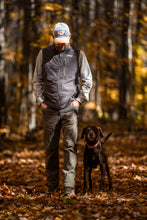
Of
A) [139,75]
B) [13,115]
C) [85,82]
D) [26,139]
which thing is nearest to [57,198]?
[85,82]

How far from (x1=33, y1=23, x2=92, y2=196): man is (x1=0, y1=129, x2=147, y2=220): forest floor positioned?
493 millimetres

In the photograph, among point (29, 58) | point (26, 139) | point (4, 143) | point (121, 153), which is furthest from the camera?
point (29, 58)

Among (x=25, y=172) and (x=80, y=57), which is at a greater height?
(x=80, y=57)

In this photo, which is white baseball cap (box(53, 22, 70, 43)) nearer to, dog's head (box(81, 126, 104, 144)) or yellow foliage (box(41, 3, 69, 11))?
dog's head (box(81, 126, 104, 144))

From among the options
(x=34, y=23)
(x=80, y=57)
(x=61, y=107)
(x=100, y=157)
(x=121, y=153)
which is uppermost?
(x=34, y=23)

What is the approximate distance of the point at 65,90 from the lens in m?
4.66

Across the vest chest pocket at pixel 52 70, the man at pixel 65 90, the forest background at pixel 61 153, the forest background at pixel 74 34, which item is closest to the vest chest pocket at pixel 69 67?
the man at pixel 65 90

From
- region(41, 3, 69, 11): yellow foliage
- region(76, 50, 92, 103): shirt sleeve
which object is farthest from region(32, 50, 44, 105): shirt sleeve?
region(41, 3, 69, 11): yellow foliage

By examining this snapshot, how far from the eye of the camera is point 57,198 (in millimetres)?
4613

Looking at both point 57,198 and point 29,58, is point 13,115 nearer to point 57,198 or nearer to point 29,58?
point 29,58

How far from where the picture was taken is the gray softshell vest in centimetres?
466

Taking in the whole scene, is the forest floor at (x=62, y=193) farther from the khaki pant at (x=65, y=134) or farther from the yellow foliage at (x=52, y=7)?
the yellow foliage at (x=52, y=7)

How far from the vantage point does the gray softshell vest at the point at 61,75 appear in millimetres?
4656

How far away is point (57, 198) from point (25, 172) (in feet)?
8.52
